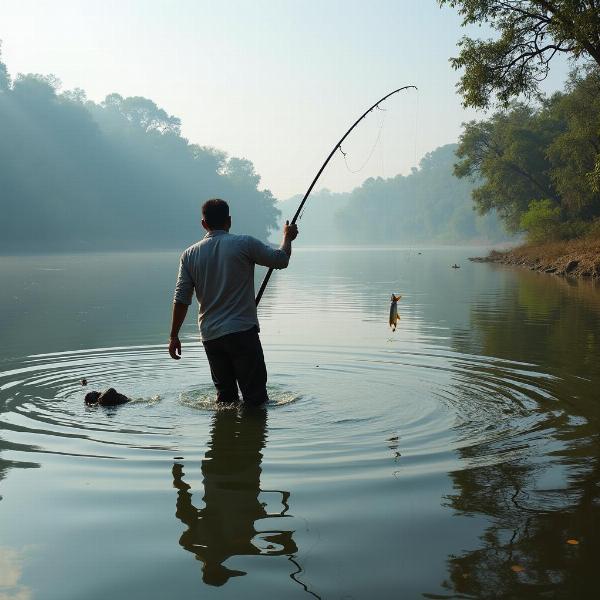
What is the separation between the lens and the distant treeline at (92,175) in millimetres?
91750

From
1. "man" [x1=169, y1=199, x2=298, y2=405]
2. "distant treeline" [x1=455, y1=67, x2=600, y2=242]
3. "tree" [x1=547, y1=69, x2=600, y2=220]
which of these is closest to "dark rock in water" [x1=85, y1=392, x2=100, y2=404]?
"man" [x1=169, y1=199, x2=298, y2=405]

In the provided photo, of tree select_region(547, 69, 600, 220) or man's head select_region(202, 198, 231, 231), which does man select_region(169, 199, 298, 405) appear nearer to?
man's head select_region(202, 198, 231, 231)

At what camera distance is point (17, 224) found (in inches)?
3364

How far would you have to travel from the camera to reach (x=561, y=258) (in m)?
46.9

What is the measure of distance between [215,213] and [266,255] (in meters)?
0.71

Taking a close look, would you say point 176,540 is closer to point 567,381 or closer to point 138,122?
point 567,381

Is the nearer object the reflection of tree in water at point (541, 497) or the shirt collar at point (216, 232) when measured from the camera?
the reflection of tree in water at point (541, 497)

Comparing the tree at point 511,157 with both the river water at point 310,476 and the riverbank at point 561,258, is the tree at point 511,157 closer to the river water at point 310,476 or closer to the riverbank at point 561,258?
the riverbank at point 561,258

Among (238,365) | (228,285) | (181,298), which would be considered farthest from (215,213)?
(238,365)

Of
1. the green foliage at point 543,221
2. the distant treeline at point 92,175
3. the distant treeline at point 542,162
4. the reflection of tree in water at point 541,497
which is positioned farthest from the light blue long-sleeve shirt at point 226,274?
the distant treeline at point 92,175

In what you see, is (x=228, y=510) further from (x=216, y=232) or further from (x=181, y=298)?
(x=216, y=232)

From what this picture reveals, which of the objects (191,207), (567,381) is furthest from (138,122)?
(567,381)

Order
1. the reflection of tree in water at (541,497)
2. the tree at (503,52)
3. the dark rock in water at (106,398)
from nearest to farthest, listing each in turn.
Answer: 1. the reflection of tree in water at (541,497)
2. the dark rock in water at (106,398)
3. the tree at (503,52)

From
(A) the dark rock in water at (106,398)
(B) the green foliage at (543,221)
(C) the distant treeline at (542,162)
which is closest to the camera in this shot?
(A) the dark rock in water at (106,398)
